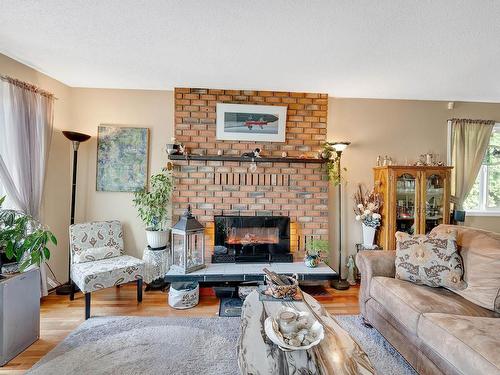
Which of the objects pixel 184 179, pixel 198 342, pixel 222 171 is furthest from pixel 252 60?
pixel 198 342

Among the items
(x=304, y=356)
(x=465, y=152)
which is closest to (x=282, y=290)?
(x=304, y=356)

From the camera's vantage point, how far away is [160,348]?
6.43 ft

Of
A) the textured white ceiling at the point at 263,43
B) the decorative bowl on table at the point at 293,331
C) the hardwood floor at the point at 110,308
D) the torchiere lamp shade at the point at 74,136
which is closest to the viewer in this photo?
the decorative bowl on table at the point at 293,331

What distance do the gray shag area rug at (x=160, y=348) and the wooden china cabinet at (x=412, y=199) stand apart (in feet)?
4.41

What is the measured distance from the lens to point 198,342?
2.04 m

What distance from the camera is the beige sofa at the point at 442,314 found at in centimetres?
131

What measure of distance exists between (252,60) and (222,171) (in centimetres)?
134

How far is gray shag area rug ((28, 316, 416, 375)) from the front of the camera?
69.0 inches

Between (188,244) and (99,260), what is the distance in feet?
3.20

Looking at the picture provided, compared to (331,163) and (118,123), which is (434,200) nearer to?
(331,163)

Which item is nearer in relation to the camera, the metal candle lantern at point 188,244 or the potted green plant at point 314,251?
the metal candle lantern at point 188,244

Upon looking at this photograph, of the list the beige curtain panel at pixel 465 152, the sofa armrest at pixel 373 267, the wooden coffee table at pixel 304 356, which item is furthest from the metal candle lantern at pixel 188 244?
the beige curtain panel at pixel 465 152

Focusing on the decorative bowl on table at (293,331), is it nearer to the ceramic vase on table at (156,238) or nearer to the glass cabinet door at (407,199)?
the ceramic vase on table at (156,238)

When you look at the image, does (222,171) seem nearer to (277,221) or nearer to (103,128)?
(277,221)
